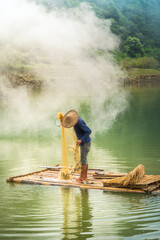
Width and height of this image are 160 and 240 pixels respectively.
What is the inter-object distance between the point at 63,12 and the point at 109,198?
76614 mm

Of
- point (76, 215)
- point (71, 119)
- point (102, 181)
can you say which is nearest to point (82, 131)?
point (71, 119)

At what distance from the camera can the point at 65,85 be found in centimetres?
5038

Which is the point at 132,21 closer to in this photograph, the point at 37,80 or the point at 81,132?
the point at 37,80

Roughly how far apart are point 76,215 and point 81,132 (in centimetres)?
151

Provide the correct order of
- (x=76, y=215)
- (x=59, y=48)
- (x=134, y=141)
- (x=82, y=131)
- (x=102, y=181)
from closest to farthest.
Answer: (x=76, y=215), (x=102, y=181), (x=82, y=131), (x=134, y=141), (x=59, y=48)

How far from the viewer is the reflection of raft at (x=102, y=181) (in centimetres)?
496

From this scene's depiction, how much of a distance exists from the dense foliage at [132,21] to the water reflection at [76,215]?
60.0 m

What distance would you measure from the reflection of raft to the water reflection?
0.21 metres

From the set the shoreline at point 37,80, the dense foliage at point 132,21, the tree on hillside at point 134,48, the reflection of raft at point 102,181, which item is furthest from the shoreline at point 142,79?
the reflection of raft at point 102,181

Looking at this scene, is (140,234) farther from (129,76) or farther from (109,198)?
(129,76)

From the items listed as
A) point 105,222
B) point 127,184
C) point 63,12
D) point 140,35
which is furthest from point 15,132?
point 63,12

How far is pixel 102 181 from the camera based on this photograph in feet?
17.4

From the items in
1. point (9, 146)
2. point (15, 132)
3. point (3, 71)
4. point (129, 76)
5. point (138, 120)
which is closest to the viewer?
point (9, 146)

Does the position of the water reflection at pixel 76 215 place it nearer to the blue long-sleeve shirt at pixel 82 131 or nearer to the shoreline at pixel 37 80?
the blue long-sleeve shirt at pixel 82 131
